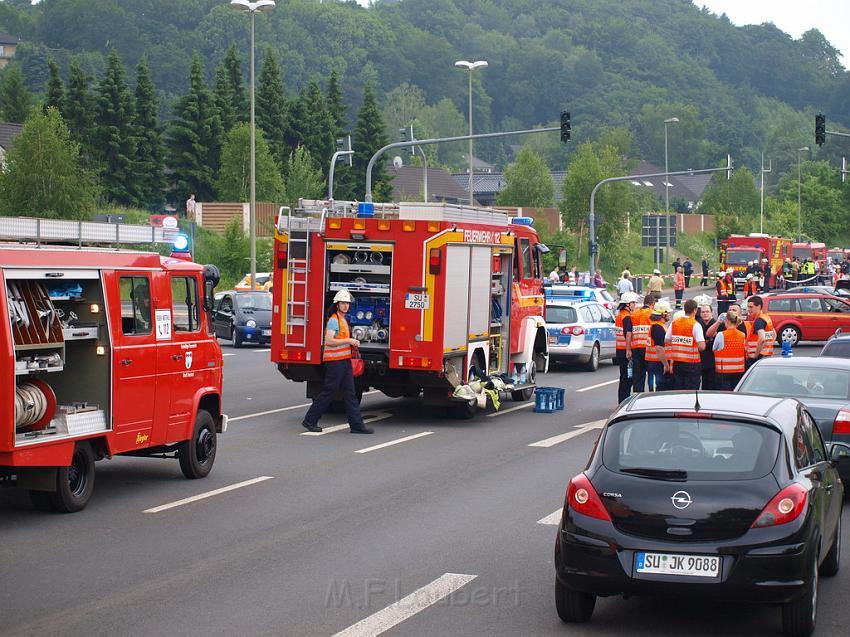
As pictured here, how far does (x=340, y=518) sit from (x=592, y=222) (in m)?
48.8

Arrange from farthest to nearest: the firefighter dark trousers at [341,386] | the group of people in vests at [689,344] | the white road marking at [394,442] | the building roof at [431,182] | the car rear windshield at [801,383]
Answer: the building roof at [431,182], the group of people in vests at [689,344], the firefighter dark trousers at [341,386], the white road marking at [394,442], the car rear windshield at [801,383]

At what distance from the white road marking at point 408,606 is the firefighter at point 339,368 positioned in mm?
8095

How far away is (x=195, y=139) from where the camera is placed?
7500 cm

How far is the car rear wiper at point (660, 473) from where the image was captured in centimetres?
772

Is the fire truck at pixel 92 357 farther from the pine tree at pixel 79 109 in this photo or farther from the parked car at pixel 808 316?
the pine tree at pixel 79 109

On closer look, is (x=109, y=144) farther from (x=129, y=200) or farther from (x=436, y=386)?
(x=436, y=386)

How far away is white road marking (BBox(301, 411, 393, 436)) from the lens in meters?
17.6

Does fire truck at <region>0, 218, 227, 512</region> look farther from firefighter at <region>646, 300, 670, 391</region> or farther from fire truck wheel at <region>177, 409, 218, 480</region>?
firefighter at <region>646, 300, 670, 391</region>

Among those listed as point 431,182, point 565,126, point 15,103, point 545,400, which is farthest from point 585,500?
point 431,182

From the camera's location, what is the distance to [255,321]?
35.1 metres

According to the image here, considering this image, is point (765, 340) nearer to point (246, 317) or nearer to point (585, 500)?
point (585, 500)

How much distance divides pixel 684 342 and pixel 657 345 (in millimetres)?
844

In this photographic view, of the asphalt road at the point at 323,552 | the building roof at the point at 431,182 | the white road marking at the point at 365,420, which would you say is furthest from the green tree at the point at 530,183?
the asphalt road at the point at 323,552

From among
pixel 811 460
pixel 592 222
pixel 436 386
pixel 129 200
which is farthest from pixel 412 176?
pixel 811 460
